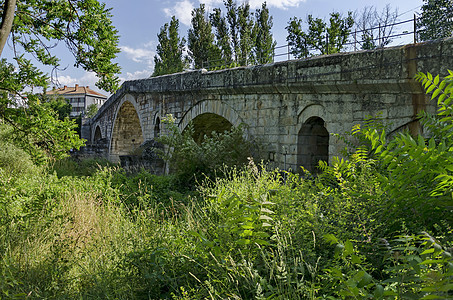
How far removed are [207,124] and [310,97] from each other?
5.84m

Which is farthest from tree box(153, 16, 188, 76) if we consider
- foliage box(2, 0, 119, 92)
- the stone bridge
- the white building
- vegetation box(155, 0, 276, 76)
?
the white building

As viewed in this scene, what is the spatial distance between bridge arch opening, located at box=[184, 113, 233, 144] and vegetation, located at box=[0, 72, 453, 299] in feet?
22.6

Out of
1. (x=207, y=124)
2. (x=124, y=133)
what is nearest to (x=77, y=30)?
(x=207, y=124)

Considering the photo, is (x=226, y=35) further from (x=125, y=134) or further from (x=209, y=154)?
(x=209, y=154)

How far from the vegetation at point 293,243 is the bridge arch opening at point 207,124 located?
271 inches

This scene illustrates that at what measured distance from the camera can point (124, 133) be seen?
83.0 feet

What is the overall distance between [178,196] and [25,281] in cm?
454

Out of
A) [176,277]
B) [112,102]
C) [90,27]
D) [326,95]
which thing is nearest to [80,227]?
[176,277]

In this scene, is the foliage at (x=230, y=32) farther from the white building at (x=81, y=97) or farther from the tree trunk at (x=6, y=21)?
the white building at (x=81, y=97)

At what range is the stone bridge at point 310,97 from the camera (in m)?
5.55

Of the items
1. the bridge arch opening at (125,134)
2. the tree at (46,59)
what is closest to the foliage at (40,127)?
the tree at (46,59)

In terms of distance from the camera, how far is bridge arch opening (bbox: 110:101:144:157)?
78.3 feet

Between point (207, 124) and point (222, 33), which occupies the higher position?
point (222, 33)

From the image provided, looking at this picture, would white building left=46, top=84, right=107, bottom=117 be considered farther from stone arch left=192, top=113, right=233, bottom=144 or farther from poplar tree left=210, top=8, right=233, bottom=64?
stone arch left=192, top=113, right=233, bottom=144
